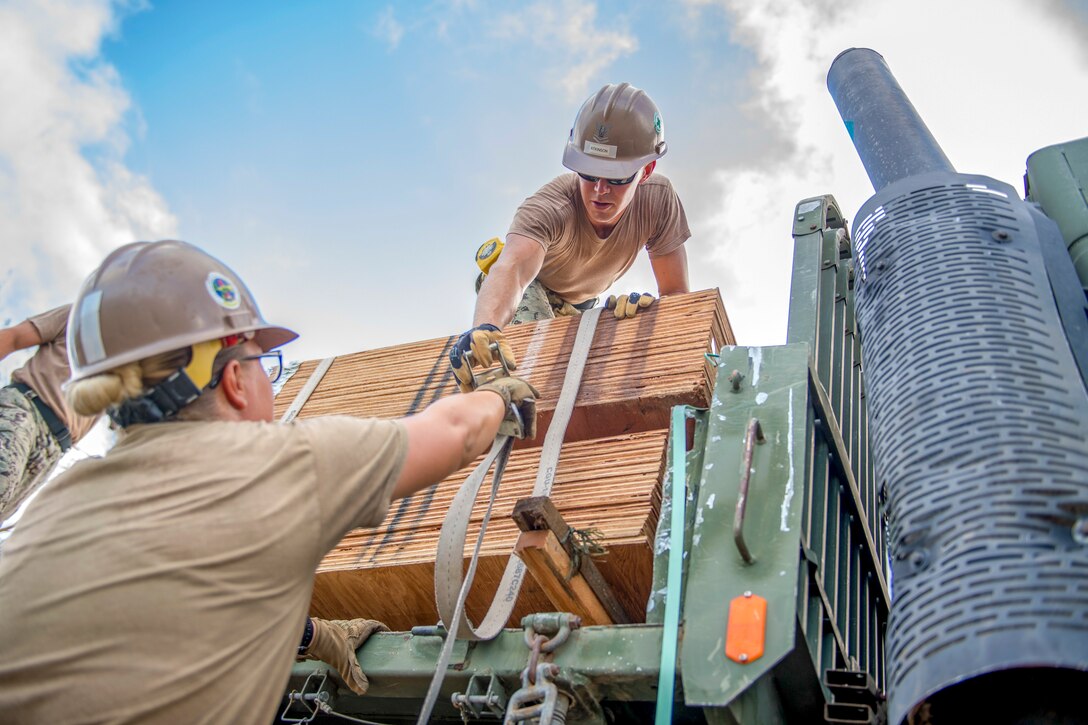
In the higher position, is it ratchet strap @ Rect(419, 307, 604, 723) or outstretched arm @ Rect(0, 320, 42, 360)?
outstretched arm @ Rect(0, 320, 42, 360)

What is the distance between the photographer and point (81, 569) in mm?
1803

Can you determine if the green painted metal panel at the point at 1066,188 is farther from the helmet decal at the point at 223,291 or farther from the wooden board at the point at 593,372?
the helmet decal at the point at 223,291

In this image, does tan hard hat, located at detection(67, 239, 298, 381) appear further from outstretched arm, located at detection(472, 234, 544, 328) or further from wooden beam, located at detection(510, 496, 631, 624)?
outstretched arm, located at detection(472, 234, 544, 328)

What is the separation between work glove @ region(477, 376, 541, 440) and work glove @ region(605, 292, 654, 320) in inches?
42.4

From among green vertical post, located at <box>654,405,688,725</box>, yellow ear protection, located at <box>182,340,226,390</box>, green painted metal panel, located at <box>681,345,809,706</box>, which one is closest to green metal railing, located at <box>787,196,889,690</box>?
green painted metal panel, located at <box>681,345,809,706</box>

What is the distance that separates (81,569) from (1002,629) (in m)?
1.62

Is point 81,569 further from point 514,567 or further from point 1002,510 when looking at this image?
point 1002,510

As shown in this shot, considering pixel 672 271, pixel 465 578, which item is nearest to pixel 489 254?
pixel 672 271

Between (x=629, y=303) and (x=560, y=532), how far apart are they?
148 centimetres

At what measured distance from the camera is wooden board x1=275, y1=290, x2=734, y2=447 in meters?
3.46

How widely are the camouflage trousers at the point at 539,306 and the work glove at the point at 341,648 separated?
7.65 ft

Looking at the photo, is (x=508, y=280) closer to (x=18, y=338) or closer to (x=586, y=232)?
(x=586, y=232)

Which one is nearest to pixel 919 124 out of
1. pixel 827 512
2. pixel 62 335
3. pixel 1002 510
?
pixel 827 512

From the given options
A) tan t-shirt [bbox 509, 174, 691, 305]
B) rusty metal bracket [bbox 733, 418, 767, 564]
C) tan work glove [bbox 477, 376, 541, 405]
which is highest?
tan t-shirt [bbox 509, 174, 691, 305]
